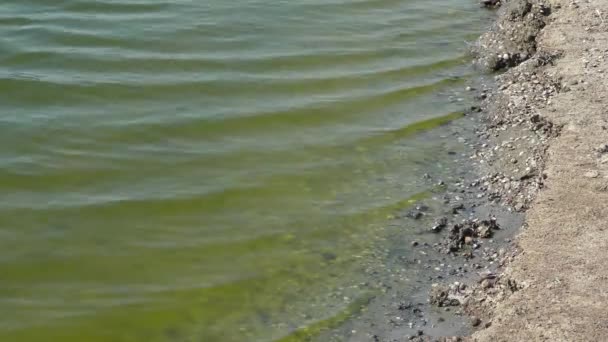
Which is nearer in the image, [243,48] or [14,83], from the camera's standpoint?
[14,83]

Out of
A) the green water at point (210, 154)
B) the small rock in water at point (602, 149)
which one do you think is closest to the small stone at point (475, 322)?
the green water at point (210, 154)

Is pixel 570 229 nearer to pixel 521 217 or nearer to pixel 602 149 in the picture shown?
pixel 521 217

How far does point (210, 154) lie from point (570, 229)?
3751 mm

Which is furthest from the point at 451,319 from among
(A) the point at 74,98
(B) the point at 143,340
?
(A) the point at 74,98

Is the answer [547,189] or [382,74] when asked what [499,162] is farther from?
[382,74]

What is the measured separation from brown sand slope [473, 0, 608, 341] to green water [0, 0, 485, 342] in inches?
48.2

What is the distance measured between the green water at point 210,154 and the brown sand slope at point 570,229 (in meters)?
1.23

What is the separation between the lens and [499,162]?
9.04 metres

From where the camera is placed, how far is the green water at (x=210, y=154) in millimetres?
7402

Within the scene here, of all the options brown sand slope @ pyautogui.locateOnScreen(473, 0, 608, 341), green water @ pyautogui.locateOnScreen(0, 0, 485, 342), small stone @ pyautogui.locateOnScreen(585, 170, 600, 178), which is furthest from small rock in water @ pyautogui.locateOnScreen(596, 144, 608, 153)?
green water @ pyautogui.locateOnScreen(0, 0, 485, 342)

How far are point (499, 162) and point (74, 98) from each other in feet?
15.5

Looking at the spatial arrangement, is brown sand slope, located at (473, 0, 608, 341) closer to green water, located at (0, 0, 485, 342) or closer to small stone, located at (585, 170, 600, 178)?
small stone, located at (585, 170, 600, 178)

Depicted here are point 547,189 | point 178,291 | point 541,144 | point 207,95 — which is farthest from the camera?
point 207,95

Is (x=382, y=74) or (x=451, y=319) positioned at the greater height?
(x=382, y=74)
